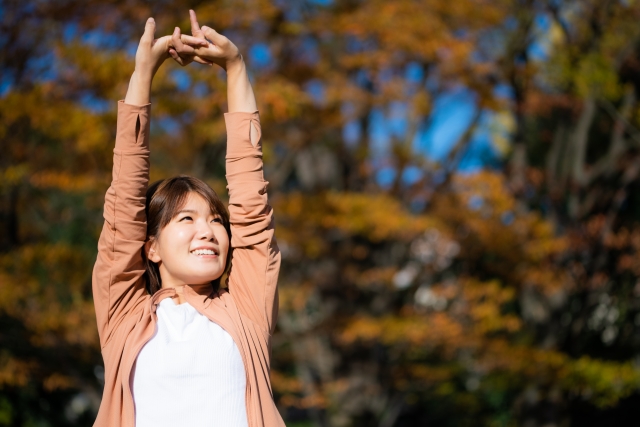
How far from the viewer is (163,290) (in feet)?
5.61

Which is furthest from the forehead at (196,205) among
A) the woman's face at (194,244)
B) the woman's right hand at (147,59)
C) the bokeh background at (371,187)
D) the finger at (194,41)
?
the bokeh background at (371,187)

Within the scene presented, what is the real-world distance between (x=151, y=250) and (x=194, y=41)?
1.66 ft

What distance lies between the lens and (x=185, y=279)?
1696 millimetres

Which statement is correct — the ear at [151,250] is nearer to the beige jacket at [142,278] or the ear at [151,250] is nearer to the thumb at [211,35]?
the beige jacket at [142,278]

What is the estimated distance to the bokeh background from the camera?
5445mm

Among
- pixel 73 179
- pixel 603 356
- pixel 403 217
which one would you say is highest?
pixel 73 179

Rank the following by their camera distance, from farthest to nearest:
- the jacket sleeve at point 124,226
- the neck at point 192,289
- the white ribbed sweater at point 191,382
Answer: the neck at point 192,289, the jacket sleeve at point 124,226, the white ribbed sweater at point 191,382

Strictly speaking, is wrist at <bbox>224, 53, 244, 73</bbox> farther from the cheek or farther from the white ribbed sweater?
the white ribbed sweater

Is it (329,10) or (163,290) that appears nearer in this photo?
(163,290)

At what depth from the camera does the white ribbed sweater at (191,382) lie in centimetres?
151

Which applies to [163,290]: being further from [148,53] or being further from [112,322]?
[148,53]

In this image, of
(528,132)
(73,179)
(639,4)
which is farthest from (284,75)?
(528,132)

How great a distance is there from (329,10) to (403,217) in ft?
7.86

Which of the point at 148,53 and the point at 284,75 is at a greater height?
the point at 284,75
